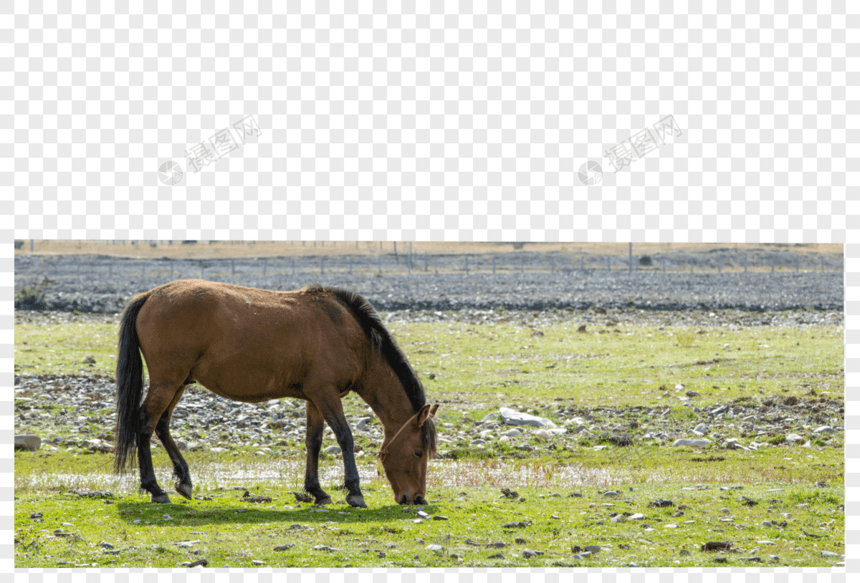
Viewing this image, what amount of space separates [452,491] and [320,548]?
11.6 feet

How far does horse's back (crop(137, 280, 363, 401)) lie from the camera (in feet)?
32.3

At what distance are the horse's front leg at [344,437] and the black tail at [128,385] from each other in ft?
7.48

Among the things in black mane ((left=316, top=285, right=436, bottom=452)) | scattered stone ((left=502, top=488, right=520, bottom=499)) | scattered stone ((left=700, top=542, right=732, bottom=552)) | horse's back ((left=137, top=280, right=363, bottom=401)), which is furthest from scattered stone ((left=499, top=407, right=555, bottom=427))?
scattered stone ((left=700, top=542, right=732, bottom=552))

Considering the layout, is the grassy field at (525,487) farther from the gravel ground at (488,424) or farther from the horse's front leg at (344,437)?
the horse's front leg at (344,437)

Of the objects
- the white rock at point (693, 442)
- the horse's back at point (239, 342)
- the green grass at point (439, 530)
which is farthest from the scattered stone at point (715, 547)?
the white rock at point (693, 442)

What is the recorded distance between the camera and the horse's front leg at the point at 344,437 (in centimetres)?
983

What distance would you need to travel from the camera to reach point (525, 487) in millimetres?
11258

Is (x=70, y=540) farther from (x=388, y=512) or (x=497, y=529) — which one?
(x=497, y=529)

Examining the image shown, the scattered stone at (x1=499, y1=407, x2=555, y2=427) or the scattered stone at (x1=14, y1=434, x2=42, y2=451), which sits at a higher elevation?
the scattered stone at (x1=499, y1=407, x2=555, y2=427)

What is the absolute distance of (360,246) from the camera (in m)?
65.5

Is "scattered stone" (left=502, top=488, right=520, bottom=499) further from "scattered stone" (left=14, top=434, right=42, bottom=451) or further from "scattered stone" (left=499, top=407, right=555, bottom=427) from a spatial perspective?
"scattered stone" (left=14, top=434, right=42, bottom=451)

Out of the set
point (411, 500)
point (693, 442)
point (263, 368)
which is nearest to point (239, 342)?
point (263, 368)

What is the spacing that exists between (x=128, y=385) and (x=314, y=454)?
250 cm

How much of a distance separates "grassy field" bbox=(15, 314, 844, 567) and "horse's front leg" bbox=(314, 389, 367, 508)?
0.81 ft
